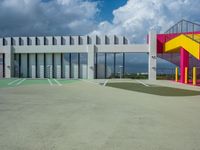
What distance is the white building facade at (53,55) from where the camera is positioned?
35312 mm

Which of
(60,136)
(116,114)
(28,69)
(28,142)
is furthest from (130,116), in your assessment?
(28,69)

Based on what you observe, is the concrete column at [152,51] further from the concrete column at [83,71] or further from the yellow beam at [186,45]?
the concrete column at [83,71]

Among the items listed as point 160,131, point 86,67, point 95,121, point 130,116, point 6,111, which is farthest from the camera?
point 86,67

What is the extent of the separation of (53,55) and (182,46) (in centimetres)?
1916

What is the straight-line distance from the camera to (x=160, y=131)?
5762 mm

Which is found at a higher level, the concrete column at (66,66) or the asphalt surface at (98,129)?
the concrete column at (66,66)

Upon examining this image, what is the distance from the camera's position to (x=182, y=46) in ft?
80.0

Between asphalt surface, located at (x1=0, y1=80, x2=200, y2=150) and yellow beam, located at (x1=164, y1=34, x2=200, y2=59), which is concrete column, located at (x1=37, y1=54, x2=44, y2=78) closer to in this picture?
yellow beam, located at (x1=164, y1=34, x2=200, y2=59)

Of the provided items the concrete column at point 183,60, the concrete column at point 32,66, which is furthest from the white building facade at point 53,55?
the concrete column at point 183,60

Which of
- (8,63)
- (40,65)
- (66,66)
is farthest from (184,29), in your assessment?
(8,63)

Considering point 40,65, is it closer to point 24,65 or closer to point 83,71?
point 24,65

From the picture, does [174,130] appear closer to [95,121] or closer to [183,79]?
[95,121]

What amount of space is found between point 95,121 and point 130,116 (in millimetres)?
1270

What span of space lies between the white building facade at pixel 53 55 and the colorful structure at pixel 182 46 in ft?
18.1
